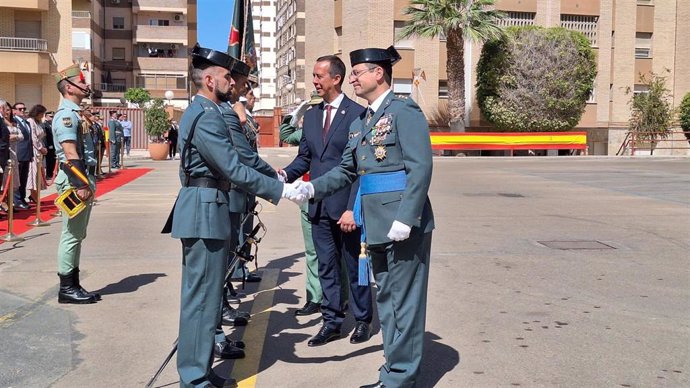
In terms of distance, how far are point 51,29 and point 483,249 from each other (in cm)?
3808

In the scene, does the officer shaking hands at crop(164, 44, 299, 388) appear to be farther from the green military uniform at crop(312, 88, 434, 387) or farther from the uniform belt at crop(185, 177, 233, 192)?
the green military uniform at crop(312, 88, 434, 387)

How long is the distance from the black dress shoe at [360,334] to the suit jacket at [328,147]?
0.85 m

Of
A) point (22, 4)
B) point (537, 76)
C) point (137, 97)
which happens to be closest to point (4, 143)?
point (22, 4)

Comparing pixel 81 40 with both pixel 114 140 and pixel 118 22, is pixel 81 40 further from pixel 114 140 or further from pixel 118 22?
pixel 114 140

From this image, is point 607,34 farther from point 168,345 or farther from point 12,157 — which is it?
point 168,345

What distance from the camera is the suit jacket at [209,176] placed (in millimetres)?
4219

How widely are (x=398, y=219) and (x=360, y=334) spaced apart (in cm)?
169

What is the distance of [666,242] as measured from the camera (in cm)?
1015

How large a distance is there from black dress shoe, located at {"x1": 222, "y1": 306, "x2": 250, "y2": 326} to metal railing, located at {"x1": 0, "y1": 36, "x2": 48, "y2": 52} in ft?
127

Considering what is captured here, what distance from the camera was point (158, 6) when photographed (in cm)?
6175

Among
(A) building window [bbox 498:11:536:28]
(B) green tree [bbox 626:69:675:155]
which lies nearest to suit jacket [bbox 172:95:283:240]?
(B) green tree [bbox 626:69:675:155]

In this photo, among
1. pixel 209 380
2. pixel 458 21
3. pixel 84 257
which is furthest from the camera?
pixel 458 21

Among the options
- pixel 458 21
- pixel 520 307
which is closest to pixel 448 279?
pixel 520 307

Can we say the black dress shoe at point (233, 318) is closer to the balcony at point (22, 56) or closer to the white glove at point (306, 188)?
the white glove at point (306, 188)
